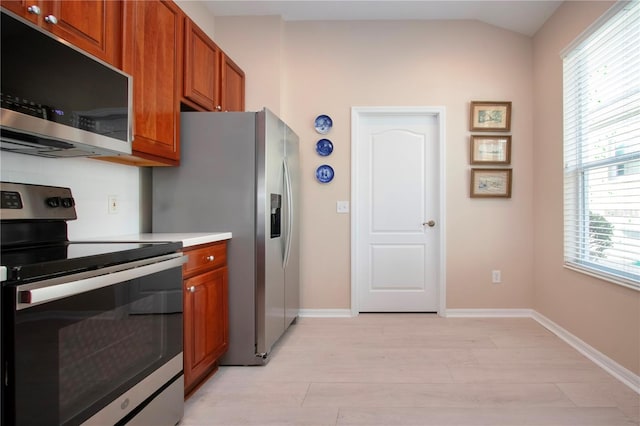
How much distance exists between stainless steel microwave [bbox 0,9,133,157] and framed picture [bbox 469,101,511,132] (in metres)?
3.10

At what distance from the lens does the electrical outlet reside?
2318 mm

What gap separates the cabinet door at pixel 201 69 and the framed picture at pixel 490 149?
2412 mm

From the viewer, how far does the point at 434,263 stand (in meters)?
3.95

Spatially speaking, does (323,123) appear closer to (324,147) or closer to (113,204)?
(324,147)

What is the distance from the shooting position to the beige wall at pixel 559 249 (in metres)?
2.45

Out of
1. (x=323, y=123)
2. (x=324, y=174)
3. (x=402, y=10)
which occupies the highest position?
(x=402, y=10)

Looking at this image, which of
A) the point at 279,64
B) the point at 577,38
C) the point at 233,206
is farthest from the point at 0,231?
the point at 577,38

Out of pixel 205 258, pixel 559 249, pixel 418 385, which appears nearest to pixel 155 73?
pixel 205 258

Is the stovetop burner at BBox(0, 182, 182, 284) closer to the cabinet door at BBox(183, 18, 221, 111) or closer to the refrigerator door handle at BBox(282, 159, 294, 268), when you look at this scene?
the cabinet door at BBox(183, 18, 221, 111)

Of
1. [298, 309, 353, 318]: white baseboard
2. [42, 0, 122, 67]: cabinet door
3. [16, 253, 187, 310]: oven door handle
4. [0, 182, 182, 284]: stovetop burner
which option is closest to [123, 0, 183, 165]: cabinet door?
[42, 0, 122, 67]: cabinet door

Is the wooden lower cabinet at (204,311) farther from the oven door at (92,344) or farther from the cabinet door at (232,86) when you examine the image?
the cabinet door at (232,86)

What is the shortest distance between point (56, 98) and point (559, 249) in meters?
3.56

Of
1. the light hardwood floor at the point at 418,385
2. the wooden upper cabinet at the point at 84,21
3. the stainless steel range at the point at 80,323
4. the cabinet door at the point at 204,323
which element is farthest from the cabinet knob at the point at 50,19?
the light hardwood floor at the point at 418,385

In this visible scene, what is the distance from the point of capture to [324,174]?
12.6 feet
